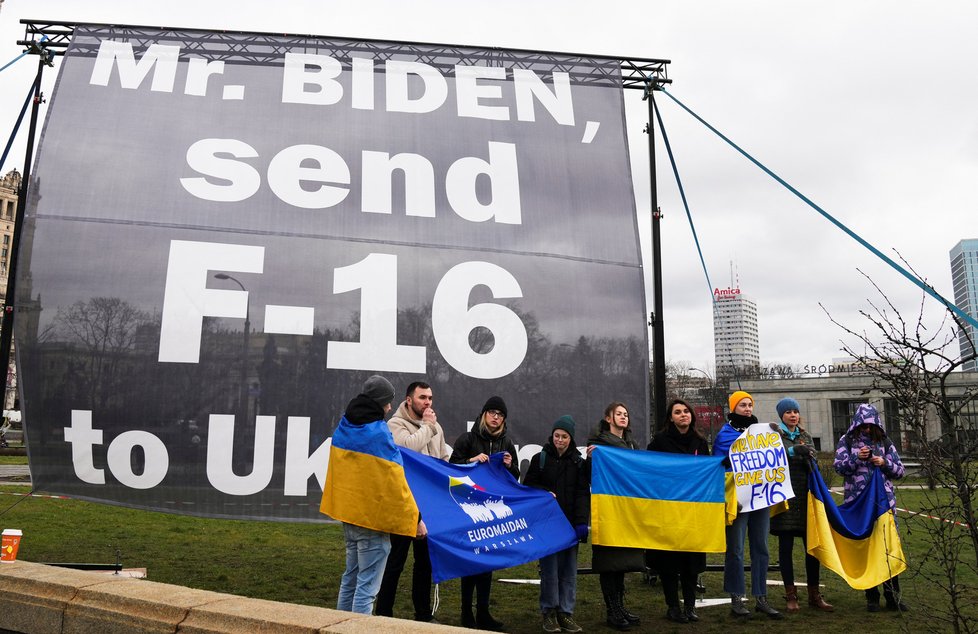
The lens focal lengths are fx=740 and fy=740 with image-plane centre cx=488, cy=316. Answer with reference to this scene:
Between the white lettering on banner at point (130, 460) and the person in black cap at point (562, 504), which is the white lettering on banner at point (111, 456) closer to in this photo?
the white lettering on banner at point (130, 460)

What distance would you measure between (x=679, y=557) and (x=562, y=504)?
47.3 inches

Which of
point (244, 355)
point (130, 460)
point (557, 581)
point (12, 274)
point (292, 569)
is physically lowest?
point (292, 569)

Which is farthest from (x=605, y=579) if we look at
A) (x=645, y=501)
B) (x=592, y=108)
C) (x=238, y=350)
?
(x=592, y=108)

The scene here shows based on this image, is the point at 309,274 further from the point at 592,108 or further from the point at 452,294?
the point at 592,108

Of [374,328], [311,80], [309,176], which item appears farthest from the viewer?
[311,80]

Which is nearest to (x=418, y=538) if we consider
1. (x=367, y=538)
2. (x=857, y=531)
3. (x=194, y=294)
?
(x=367, y=538)

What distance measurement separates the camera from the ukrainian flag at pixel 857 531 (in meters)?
6.68

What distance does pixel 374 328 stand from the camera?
24.1 ft

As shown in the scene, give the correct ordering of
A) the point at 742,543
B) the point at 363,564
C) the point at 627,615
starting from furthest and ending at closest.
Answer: the point at 742,543, the point at 627,615, the point at 363,564

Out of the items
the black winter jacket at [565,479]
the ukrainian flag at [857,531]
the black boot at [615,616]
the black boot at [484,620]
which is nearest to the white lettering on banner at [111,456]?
the black boot at [484,620]

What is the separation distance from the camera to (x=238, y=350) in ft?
23.2

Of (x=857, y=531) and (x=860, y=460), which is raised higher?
(x=860, y=460)

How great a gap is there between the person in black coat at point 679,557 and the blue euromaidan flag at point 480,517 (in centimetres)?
102

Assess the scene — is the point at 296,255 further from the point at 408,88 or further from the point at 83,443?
the point at 83,443
